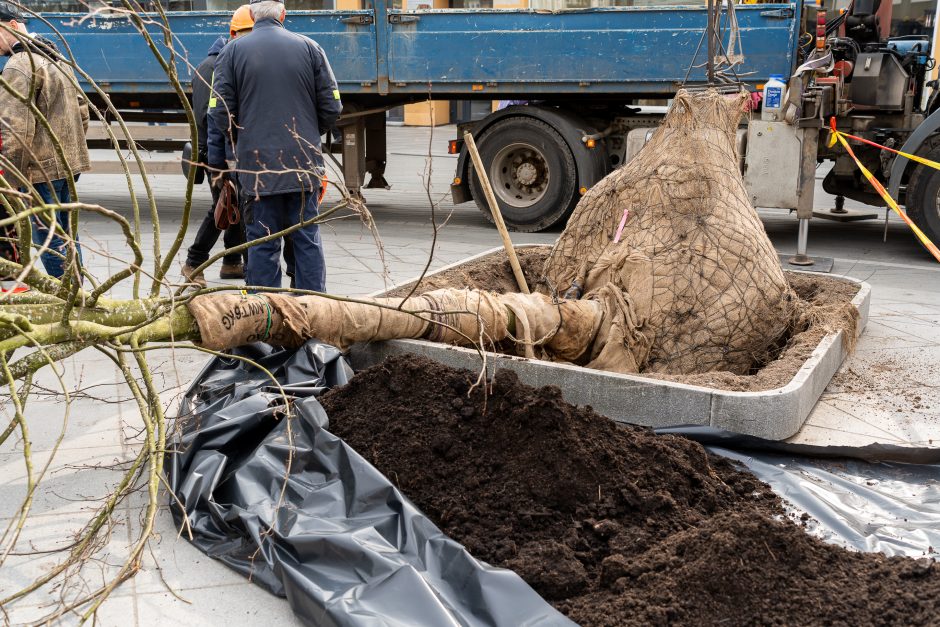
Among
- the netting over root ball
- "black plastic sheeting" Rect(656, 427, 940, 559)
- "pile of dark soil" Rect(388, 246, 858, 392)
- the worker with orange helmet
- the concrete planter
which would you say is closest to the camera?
"black plastic sheeting" Rect(656, 427, 940, 559)

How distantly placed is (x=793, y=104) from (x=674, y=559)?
18.9ft

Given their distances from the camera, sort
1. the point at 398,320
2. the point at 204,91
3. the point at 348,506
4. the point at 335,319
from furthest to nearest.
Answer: the point at 204,91
the point at 398,320
the point at 335,319
the point at 348,506

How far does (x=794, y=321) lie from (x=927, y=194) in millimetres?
3912

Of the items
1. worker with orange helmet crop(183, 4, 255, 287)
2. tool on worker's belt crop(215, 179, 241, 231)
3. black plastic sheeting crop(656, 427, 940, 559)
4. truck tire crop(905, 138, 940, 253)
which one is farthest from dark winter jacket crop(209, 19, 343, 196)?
truck tire crop(905, 138, 940, 253)

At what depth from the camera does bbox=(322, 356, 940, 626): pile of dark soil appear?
2.66 metres

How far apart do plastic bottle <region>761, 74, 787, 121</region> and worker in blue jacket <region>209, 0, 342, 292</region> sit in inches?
161

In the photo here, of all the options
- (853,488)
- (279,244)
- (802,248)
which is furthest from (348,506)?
(802,248)

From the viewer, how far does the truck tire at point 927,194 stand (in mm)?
8047

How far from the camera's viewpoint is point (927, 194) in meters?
8.09

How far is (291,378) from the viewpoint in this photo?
4129mm

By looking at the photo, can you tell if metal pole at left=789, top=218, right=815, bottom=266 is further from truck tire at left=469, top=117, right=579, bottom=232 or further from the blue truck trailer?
truck tire at left=469, top=117, right=579, bottom=232

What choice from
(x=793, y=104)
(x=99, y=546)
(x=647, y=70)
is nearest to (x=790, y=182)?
(x=793, y=104)

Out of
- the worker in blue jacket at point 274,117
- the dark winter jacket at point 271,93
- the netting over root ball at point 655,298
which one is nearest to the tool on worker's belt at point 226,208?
the worker in blue jacket at point 274,117

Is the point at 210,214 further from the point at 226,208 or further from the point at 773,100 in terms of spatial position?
the point at 773,100
